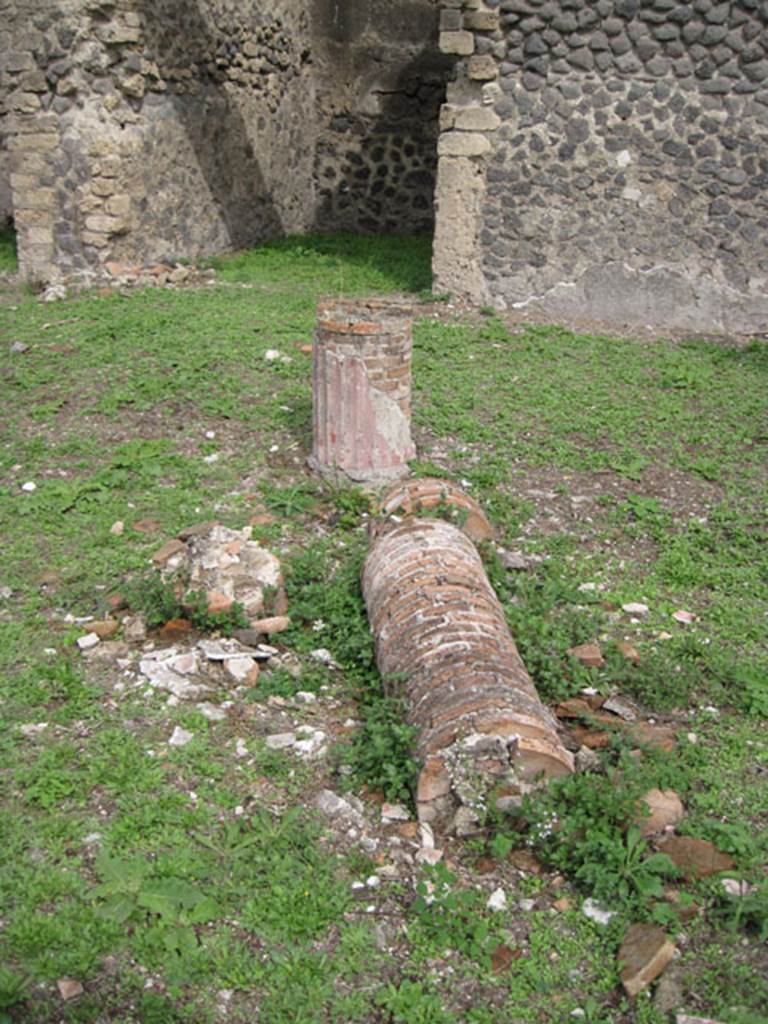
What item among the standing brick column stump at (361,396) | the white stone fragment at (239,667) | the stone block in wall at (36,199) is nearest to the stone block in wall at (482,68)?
the standing brick column stump at (361,396)

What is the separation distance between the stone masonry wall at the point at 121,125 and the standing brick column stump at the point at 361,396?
4.61 m

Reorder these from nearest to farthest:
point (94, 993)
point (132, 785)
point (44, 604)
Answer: point (94, 993) < point (132, 785) < point (44, 604)

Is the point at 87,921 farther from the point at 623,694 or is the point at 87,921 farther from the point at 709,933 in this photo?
the point at 623,694

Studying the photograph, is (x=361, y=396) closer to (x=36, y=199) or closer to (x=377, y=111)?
(x=36, y=199)

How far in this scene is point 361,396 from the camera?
5969 millimetres

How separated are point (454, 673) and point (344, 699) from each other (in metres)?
0.65

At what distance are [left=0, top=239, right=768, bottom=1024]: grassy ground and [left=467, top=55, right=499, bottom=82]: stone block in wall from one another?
245cm

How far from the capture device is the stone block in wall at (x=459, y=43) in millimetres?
8773

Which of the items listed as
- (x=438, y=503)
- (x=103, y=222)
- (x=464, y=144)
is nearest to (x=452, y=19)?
(x=464, y=144)

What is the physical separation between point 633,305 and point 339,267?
3560 mm

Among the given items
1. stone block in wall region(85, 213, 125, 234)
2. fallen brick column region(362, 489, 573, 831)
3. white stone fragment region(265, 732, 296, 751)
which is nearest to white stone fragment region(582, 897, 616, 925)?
fallen brick column region(362, 489, 573, 831)

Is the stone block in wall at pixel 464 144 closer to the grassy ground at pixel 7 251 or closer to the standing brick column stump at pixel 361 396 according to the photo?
the standing brick column stump at pixel 361 396

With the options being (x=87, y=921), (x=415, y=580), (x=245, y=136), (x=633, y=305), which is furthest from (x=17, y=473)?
(x=245, y=136)

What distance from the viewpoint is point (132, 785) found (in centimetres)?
365
